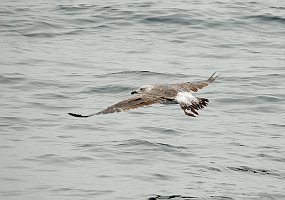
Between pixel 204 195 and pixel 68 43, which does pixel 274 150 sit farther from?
pixel 68 43

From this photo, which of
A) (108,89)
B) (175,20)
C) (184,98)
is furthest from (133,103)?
(175,20)

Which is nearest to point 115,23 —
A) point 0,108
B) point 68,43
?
point 68,43

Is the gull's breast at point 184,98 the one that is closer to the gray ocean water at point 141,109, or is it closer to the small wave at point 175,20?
the gray ocean water at point 141,109

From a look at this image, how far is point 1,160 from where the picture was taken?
1441cm

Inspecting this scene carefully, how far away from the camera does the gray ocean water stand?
13680mm

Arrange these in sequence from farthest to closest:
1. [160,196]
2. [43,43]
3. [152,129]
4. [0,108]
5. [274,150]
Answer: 1. [43,43]
2. [0,108]
3. [152,129]
4. [274,150]
5. [160,196]

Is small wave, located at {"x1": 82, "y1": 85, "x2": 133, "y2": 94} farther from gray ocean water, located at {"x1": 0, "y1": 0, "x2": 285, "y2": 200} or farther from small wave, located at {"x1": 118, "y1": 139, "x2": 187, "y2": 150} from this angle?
small wave, located at {"x1": 118, "y1": 139, "x2": 187, "y2": 150}

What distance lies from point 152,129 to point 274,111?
2.75 meters

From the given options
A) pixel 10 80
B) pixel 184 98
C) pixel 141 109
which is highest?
pixel 184 98

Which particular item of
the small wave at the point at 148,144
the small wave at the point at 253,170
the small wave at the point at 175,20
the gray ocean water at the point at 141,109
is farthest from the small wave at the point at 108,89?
the small wave at the point at 175,20

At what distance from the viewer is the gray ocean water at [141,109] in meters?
13.7

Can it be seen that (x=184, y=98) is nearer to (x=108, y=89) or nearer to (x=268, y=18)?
(x=108, y=89)

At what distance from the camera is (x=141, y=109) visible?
59.3 ft

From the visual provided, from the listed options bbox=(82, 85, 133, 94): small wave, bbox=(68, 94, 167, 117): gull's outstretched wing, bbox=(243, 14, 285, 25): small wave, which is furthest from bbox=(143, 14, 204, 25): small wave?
bbox=(68, 94, 167, 117): gull's outstretched wing
